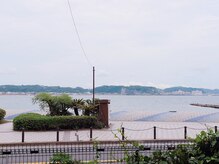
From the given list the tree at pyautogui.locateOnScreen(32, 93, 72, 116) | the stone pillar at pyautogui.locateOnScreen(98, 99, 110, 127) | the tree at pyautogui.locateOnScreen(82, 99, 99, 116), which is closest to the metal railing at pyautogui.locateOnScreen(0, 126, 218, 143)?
the stone pillar at pyautogui.locateOnScreen(98, 99, 110, 127)

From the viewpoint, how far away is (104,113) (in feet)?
85.5

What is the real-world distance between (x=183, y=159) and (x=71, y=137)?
641 inches

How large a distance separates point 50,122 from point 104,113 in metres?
3.97

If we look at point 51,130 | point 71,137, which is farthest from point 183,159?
point 51,130

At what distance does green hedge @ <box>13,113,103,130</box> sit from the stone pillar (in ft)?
4.78

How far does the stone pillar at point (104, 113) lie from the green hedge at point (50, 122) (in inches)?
57.4

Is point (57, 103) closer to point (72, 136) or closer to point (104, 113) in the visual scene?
point (104, 113)

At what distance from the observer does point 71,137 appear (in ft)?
65.5

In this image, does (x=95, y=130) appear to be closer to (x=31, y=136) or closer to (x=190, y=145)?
(x=31, y=136)

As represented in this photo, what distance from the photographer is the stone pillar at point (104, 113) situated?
84.9ft

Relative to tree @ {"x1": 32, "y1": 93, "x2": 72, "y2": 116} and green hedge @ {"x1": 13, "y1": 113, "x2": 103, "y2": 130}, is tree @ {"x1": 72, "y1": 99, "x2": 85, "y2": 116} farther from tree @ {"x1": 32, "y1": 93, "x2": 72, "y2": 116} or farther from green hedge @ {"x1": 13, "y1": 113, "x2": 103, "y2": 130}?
green hedge @ {"x1": 13, "y1": 113, "x2": 103, "y2": 130}

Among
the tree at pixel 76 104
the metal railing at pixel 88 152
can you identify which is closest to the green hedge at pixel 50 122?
the tree at pixel 76 104

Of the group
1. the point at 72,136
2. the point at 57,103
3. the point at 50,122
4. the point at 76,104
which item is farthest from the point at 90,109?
the point at 72,136

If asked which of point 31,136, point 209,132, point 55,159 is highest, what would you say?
point 209,132
